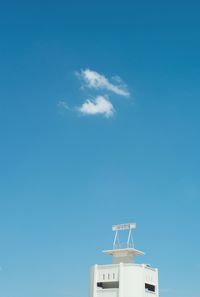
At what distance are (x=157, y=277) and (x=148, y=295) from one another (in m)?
6.39

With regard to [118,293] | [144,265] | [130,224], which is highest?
[130,224]

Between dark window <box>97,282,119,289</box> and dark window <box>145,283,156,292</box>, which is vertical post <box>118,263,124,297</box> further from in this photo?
dark window <box>145,283,156,292</box>

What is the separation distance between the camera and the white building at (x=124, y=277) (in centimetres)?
9394

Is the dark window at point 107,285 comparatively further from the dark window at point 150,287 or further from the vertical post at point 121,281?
the dark window at point 150,287

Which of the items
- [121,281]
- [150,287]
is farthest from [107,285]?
[150,287]

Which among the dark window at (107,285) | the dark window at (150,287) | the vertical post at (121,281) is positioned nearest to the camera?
the vertical post at (121,281)

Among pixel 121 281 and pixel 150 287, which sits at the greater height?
pixel 150 287

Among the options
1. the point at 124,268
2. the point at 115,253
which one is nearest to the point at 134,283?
the point at 124,268

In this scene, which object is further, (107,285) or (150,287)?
(150,287)

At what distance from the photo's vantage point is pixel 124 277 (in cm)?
9469

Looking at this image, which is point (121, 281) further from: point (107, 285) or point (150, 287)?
point (150, 287)

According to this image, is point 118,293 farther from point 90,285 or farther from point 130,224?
point 130,224

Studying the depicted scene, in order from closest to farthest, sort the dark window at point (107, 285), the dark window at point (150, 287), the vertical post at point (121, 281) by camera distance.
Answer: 1. the vertical post at point (121, 281)
2. the dark window at point (107, 285)
3. the dark window at point (150, 287)

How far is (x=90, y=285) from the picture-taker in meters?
100
